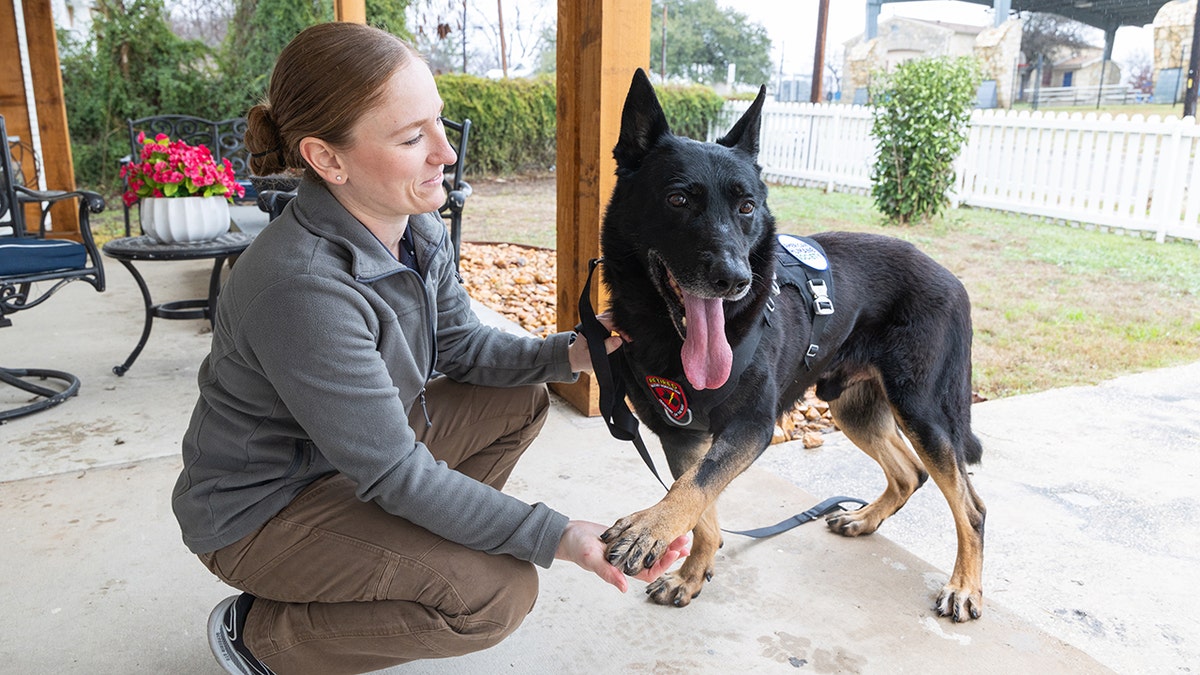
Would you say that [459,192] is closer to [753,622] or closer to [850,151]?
[753,622]

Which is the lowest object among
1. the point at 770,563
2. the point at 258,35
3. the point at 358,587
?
the point at 770,563

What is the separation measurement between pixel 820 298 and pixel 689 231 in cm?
49

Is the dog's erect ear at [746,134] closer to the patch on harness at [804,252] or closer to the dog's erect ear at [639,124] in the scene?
the dog's erect ear at [639,124]

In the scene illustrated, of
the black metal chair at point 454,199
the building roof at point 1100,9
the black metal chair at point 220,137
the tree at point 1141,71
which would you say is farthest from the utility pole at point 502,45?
the tree at point 1141,71

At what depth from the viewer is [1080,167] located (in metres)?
8.43

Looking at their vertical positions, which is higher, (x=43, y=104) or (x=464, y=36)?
(x=464, y=36)

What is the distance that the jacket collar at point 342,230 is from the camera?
1388 mm

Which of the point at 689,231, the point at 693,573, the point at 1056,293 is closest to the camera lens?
the point at 689,231

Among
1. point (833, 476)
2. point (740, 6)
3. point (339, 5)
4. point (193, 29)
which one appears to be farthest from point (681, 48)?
point (833, 476)

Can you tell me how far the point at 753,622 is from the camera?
194 cm

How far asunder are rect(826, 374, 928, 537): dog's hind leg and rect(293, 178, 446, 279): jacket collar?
1482mm

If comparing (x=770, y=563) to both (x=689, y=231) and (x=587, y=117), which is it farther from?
(x=587, y=117)

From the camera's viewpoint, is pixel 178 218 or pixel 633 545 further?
pixel 178 218

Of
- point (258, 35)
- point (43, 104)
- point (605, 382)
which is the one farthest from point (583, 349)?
point (258, 35)
